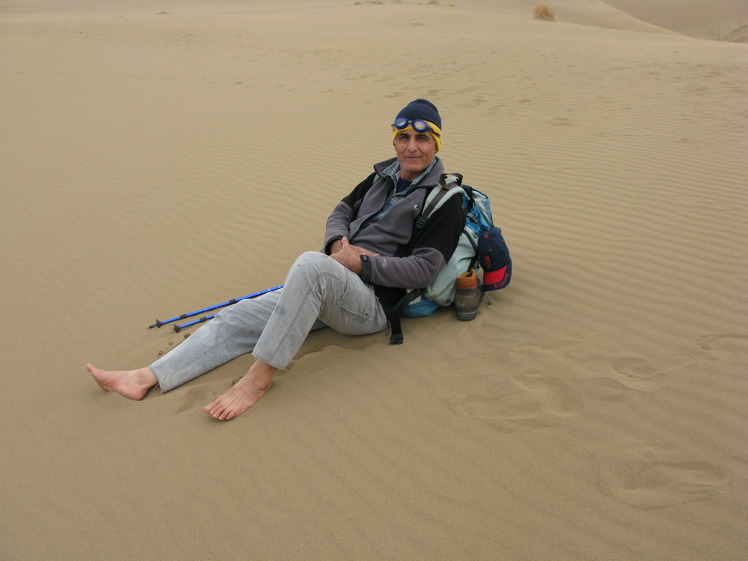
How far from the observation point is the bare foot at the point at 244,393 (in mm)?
2992

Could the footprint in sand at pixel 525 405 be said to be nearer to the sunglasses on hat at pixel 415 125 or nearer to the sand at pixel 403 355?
the sand at pixel 403 355

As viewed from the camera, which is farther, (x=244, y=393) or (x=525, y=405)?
(x=244, y=393)

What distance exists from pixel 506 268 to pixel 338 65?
10.6 m

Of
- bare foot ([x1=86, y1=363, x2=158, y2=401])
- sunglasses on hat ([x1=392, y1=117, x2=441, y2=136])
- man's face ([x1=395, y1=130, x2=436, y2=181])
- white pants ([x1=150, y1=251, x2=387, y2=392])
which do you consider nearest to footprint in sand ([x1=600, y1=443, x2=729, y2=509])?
white pants ([x1=150, y1=251, x2=387, y2=392])

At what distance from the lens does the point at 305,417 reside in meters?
2.95

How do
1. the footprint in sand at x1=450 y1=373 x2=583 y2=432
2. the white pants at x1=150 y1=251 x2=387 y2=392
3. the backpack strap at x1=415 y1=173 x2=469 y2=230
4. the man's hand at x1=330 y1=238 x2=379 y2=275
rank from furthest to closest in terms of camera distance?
the backpack strap at x1=415 y1=173 x2=469 y2=230, the man's hand at x1=330 y1=238 x2=379 y2=275, the white pants at x1=150 y1=251 x2=387 y2=392, the footprint in sand at x1=450 y1=373 x2=583 y2=432

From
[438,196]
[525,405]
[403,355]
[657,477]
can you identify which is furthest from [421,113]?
[657,477]

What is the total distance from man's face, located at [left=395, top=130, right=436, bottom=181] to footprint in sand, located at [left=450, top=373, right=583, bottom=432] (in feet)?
4.21

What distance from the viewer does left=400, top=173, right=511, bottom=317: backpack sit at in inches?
134

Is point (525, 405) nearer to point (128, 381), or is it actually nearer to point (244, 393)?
point (244, 393)

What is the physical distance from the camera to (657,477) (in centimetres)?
236

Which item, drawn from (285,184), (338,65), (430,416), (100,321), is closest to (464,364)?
(430,416)

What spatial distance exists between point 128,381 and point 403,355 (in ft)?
4.87

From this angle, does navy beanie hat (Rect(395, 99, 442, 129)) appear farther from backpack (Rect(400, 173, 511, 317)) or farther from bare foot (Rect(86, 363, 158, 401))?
bare foot (Rect(86, 363, 158, 401))
